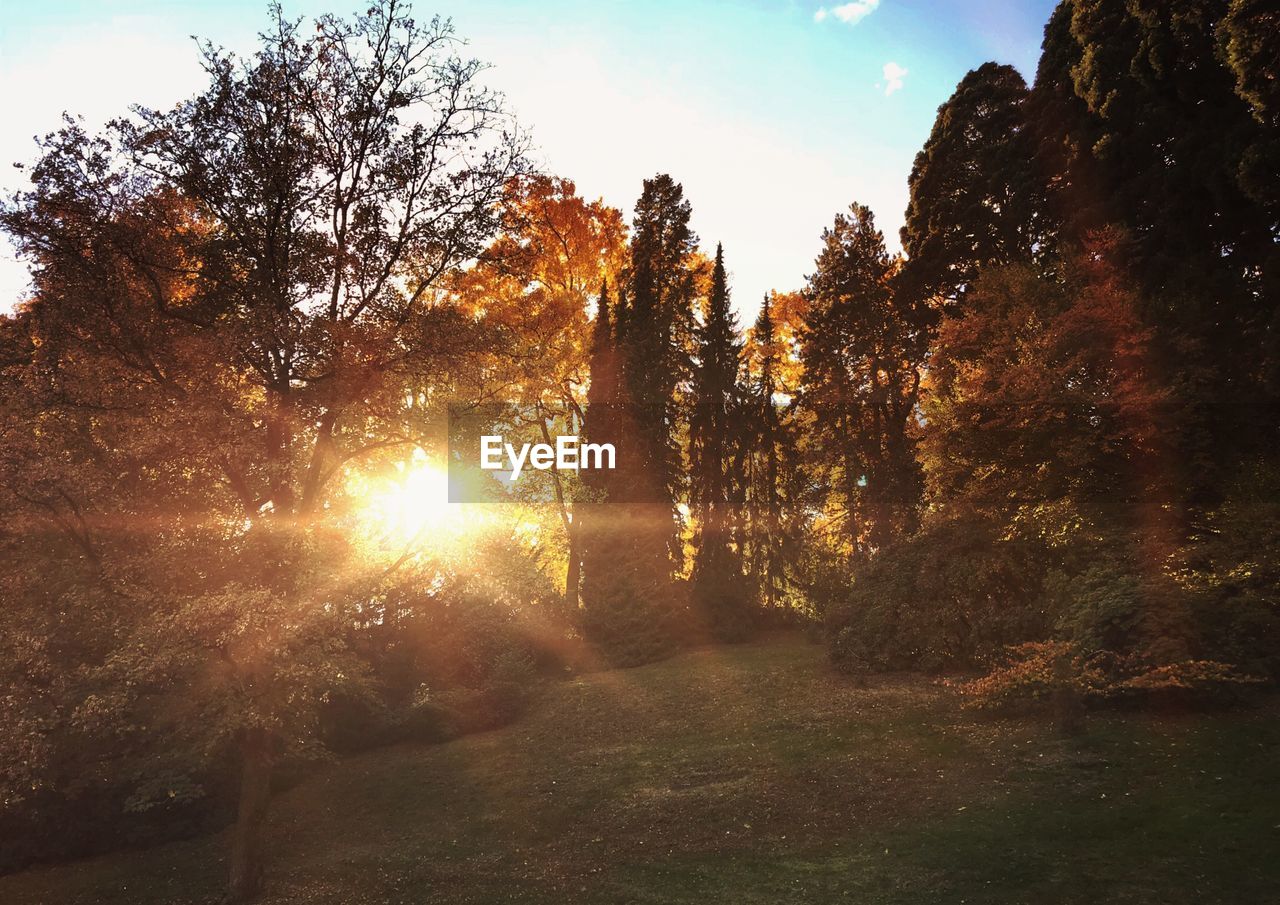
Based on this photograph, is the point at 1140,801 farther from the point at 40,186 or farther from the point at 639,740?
the point at 40,186

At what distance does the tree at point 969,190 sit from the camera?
2581 centimetres

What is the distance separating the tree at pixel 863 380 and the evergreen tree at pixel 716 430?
10.5ft

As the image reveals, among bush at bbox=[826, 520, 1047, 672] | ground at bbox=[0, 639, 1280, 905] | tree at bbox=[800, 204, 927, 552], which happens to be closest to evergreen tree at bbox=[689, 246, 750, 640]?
tree at bbox=[800, 204, 927, 552]

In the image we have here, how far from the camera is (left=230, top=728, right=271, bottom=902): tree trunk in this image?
Answer: 11.6m

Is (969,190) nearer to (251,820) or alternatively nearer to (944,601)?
(944,601)

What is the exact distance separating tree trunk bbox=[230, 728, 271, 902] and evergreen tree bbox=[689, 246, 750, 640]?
20.5 meters

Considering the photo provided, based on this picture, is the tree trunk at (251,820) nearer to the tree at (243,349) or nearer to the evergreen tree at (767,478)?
the tree at (243,349)

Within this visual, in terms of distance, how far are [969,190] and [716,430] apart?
12.8 metres

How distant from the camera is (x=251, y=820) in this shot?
39.0ft

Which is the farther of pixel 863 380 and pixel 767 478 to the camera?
pixel 767 478

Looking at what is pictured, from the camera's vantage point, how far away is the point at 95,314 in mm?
10727

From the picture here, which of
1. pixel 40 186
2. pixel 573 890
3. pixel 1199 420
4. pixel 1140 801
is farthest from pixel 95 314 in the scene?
pixel 1199 420

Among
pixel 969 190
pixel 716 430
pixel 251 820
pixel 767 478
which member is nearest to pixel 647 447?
pixel 716 430

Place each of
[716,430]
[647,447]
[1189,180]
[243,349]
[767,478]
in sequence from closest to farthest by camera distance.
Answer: [243,349] < [1189,180] < [647,447] < [716,430] < [767,478]
